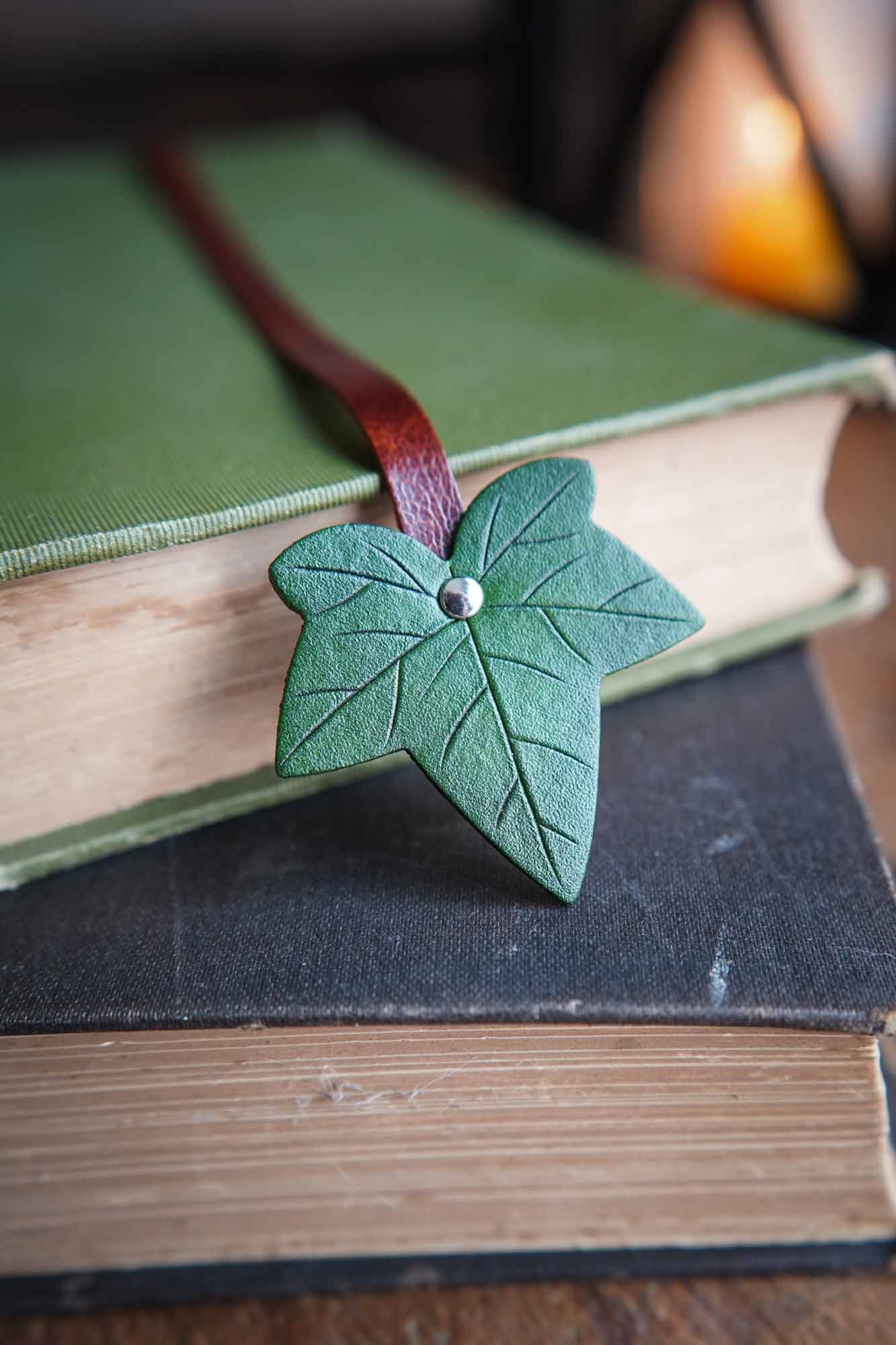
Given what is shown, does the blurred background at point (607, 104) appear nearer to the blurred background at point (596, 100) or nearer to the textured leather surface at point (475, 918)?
the blurred background at point (596, 100)

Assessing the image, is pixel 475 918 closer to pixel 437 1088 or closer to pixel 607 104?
pixel 437 1088

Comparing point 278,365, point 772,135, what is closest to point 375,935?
point 278,365

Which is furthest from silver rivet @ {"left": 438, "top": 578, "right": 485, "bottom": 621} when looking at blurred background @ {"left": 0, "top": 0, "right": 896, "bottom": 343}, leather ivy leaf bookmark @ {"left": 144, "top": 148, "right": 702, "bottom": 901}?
blurred background @ {"left": 0, "top": 0, "right": 896, "bottom": 343}

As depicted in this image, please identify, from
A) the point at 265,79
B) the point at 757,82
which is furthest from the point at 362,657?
the point at 265,79

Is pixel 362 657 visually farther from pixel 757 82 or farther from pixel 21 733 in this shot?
pixel 757 82

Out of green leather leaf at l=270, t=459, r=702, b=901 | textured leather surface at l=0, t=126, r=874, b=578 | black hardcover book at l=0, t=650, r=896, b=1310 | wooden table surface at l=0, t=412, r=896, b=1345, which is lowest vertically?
wooden table surface at l=0, t=412, r=896, b=1345

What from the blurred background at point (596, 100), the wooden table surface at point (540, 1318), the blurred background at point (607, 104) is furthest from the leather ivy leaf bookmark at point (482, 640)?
the blurred background at point (596, 100)

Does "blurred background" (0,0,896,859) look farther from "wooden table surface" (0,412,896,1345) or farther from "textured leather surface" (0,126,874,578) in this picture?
"wooden table surface" (0,412,896,1345)
